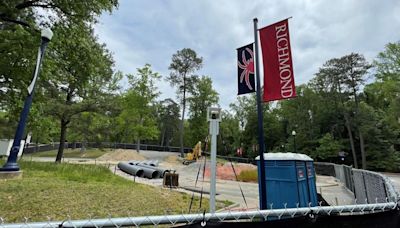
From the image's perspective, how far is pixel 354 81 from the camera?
34.1 metres

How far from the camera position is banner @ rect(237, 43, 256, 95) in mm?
4973

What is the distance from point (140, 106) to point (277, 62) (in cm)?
3205

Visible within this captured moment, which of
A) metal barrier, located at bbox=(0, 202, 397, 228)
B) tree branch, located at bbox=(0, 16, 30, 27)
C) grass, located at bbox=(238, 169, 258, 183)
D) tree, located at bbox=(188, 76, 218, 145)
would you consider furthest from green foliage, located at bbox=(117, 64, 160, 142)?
metal barrier, located at bbox=(0, 202, 397, 228)

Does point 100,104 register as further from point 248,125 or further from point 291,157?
point 248,125

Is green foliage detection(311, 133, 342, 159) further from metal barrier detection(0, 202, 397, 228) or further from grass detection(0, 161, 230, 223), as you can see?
metal barrier detection(0, 202, 397, 228)

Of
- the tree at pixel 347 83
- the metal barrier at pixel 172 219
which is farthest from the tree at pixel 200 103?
the metal barrier at pixel 172 219

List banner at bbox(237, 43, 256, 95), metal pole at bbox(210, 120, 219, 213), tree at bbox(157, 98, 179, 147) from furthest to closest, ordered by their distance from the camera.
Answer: tree at bbox(157, 98, 179, 147) → banner at bbox(237, 43, 256, 95) → metal pole at bbox(210, 120, 219, 213)

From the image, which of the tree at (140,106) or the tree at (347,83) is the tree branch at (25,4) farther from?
the tree at (347,83)

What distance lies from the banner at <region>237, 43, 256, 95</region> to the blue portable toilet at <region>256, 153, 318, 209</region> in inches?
71.8

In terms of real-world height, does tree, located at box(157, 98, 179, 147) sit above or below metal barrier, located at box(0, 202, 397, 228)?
above

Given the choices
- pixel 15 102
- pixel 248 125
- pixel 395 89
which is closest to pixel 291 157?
pixel 15 102

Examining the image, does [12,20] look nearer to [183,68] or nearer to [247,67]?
[247,67]

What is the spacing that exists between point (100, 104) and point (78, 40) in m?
10.4

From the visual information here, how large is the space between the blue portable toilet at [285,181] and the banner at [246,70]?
1.82m
